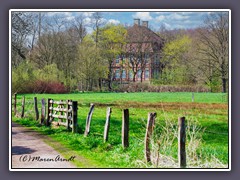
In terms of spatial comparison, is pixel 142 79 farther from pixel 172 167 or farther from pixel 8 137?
pixel 8 137

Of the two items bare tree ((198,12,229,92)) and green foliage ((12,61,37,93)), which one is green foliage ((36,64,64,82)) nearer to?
green foliage ((12,61,37,93))

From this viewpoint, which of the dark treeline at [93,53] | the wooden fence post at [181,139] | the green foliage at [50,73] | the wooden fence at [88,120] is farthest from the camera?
Answer: the green foliage at [50,73]

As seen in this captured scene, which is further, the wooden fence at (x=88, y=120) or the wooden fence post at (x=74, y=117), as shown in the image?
the wooden fence post at (x=74, y=117)

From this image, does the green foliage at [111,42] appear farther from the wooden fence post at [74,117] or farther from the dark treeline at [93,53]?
the wooden fence post at [74,117]

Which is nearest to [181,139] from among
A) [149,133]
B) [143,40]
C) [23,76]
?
[149,133]

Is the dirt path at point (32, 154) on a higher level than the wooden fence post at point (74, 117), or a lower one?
lower

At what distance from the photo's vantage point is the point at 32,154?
39.8ft

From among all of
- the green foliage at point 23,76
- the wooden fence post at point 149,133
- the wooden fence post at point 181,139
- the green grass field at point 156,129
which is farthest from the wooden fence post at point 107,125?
the wooden fence post at point 181,139

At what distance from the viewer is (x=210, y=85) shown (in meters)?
12.4

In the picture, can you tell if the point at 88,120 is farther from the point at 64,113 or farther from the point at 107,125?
the point at 64,113

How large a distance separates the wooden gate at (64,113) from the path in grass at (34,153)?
0.97m

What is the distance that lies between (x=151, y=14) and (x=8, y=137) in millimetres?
3734

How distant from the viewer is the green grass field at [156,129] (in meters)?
11.8
